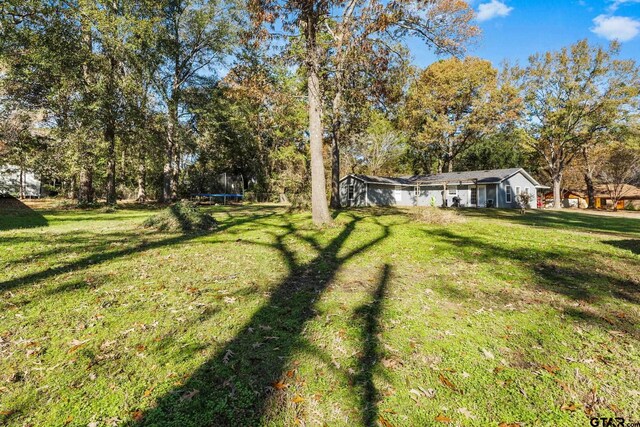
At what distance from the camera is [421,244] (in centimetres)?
748

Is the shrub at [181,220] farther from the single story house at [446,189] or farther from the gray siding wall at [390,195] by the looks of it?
the gray siding wall at [390,195]

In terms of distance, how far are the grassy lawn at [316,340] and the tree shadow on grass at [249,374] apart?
0.6 inches

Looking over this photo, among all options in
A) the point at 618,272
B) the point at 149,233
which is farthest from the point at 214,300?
the point at 618,272

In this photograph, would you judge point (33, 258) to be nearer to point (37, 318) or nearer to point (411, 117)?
point (37, 318)

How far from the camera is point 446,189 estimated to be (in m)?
30.2

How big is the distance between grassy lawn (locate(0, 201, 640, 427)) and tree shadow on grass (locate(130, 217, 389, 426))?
0.05 feet

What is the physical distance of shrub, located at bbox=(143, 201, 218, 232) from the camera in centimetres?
944

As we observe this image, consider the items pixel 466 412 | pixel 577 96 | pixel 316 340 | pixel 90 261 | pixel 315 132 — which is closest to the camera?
pixel 466 412

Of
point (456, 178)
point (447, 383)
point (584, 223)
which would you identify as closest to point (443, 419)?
point (447, 383)

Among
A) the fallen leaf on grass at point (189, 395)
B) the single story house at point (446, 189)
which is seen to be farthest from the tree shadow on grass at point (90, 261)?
the single story house at point (446, 189)

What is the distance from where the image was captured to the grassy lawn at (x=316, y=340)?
2.23 m

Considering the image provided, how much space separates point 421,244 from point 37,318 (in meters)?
6.90

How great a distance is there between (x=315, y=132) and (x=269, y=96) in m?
6.71

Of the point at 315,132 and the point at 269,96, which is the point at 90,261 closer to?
the point at 315,132
